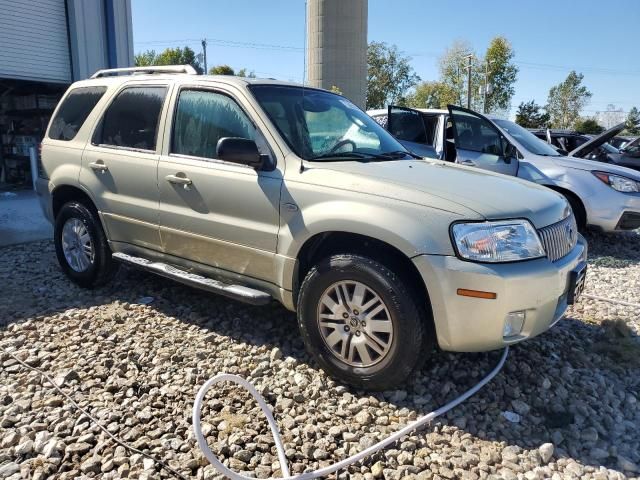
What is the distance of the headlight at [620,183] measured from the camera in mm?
6660

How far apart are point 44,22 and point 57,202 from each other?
766 centimetres

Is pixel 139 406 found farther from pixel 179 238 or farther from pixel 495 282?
pixel 495 282

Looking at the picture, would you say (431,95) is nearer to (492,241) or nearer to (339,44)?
(339,44)

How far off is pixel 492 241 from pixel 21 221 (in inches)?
312

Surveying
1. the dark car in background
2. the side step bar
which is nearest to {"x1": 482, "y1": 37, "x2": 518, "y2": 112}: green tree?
the dark car in background

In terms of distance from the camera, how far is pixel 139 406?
302cm

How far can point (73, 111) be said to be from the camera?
16.1 feet

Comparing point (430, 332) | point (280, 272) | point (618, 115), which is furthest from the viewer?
point (618, 115)

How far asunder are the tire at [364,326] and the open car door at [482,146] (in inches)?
172

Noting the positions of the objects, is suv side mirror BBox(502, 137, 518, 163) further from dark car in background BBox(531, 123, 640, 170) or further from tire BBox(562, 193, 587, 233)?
dark car in background BBox(531, 123, 640, 170)

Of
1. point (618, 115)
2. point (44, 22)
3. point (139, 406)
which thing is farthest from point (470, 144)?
point (618, 115)

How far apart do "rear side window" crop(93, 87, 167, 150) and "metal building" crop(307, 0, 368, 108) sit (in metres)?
28.4

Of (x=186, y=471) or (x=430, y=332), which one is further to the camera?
(x=430, y=332)

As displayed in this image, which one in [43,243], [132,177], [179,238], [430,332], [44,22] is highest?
[44,22]
